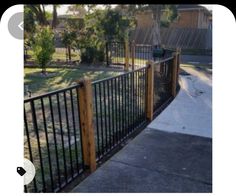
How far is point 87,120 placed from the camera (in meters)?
2.62

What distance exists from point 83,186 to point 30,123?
2028mm

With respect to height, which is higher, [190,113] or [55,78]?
[55,78]

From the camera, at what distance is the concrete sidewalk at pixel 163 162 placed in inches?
97.4

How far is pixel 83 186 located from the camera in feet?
8.12

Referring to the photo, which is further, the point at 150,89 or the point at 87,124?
the point at 150,89

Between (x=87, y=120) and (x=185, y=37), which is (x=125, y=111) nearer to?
(x=87, y=120)

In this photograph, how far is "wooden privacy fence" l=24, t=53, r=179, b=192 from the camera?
2.39 metres

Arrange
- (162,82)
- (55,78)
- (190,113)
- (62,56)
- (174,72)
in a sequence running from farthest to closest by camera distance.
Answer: (62,56), (55,78), (174,72), (162,82), (190,113)

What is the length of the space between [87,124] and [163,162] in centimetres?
95

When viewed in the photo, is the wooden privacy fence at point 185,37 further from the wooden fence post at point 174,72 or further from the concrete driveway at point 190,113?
the wooden fence post at point 174,72

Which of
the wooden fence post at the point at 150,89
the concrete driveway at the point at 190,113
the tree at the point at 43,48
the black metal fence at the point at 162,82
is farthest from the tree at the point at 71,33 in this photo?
the wooden fence post at the point at 150,89

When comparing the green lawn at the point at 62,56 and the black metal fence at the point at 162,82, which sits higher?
the green lawn at the point at 62,56

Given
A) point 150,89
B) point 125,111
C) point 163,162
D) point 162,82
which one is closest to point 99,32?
point 162,82
